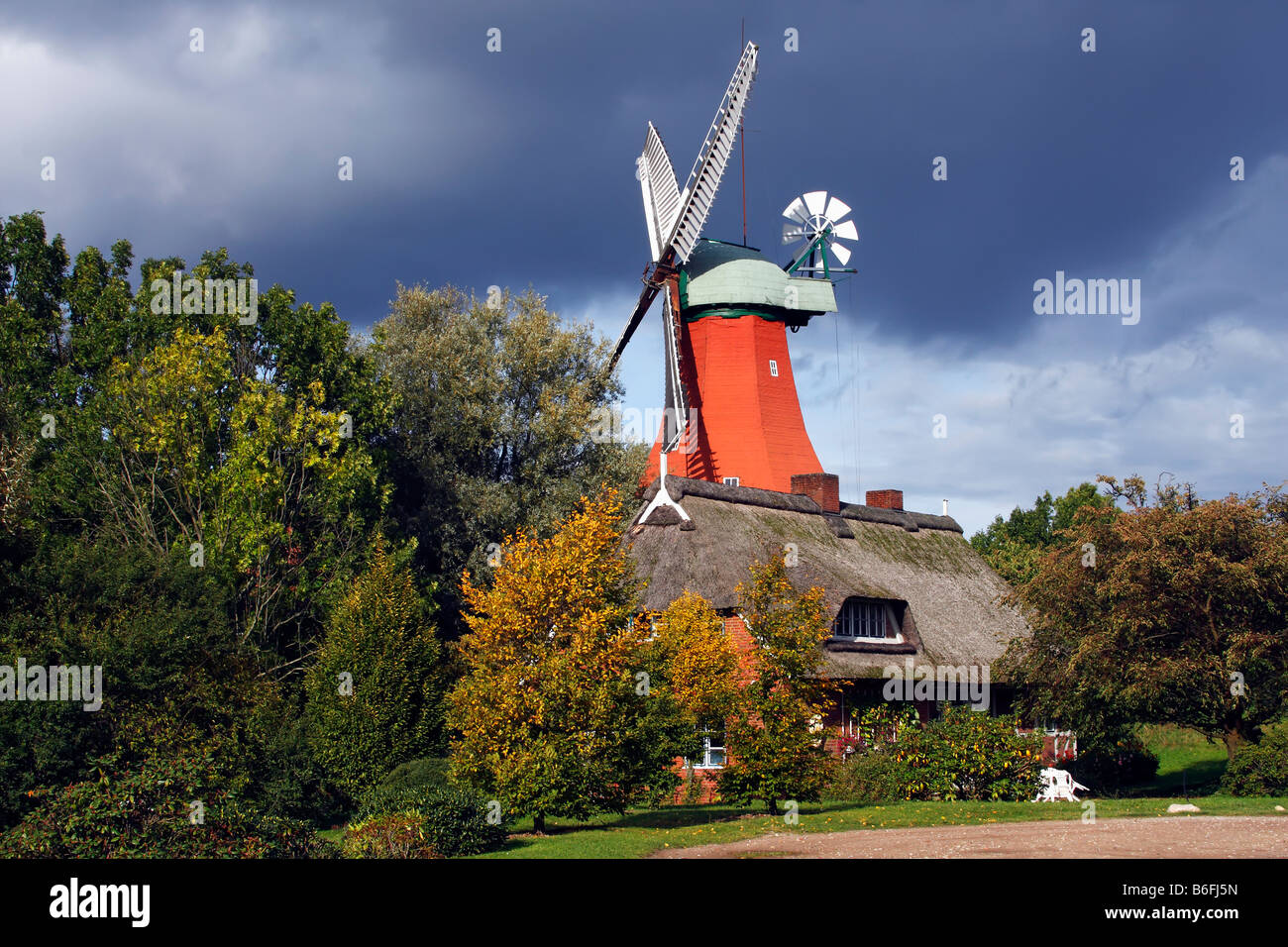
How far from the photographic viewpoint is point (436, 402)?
139ft

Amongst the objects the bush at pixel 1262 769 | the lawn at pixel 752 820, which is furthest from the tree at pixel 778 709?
the bush at pixel 1262 769

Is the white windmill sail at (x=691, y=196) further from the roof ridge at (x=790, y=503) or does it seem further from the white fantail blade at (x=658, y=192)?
the roof ridge at (x=790, y=503)

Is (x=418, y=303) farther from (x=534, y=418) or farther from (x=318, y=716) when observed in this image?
(x=318, y=716)

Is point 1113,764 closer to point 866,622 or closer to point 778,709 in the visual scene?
point 866,622

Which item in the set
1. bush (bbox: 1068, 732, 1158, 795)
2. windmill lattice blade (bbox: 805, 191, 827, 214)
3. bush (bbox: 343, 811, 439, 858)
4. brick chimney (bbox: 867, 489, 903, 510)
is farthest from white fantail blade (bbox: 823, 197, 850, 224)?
bush (bbox: 343, 811, 439, 858)

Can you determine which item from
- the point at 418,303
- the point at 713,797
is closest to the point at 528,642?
the point at 713,797

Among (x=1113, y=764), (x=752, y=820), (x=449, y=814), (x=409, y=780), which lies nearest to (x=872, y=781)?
(x=752, y=820)

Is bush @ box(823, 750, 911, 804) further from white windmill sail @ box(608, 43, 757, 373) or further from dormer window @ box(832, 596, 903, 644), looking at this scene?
white windmill sail @ box(608, 43, 757, 373)

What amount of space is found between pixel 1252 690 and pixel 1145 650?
2719 millimetres

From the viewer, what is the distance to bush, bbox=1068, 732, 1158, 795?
33.3 m

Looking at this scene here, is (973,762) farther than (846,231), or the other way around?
(846,231)

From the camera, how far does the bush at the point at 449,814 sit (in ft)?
59.7

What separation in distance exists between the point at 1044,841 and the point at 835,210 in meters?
41.2

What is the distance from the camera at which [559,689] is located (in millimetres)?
21484
